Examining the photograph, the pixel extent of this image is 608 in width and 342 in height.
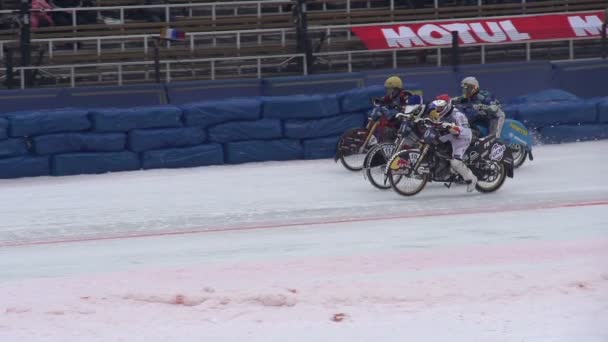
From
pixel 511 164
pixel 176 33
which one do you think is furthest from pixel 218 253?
pixel 176 33

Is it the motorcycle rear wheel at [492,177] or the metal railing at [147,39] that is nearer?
the motorcycle rear wheel at [492,177]

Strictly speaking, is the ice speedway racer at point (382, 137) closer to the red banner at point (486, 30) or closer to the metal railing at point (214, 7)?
the red banner at point (486, 30)

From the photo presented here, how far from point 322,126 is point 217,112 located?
168 centimetres

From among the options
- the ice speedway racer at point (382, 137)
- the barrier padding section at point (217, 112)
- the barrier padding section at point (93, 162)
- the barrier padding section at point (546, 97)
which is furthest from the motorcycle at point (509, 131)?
the barrier padding section at point (93, 162)

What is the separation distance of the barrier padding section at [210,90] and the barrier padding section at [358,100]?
235 cm

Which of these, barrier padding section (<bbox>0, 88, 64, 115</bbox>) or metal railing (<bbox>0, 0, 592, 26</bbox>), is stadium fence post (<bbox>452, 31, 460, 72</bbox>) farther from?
barrier padding section (<bbox>0, 88, 64, 115</bbox>)

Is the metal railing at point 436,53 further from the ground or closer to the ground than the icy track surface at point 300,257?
further from the ground

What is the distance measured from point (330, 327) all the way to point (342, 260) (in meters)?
2.37

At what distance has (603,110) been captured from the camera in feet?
63.2

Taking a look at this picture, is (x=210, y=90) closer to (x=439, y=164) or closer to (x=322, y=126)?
Result: (x=322, y=126)

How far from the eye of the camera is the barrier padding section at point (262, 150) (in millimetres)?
17875

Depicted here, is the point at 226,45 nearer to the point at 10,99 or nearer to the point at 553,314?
the point at 10,99

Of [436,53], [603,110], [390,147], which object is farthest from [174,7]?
[390,147]

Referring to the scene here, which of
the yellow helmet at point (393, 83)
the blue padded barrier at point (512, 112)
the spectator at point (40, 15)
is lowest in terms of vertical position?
the blue padded barrier at point (512, 112)
